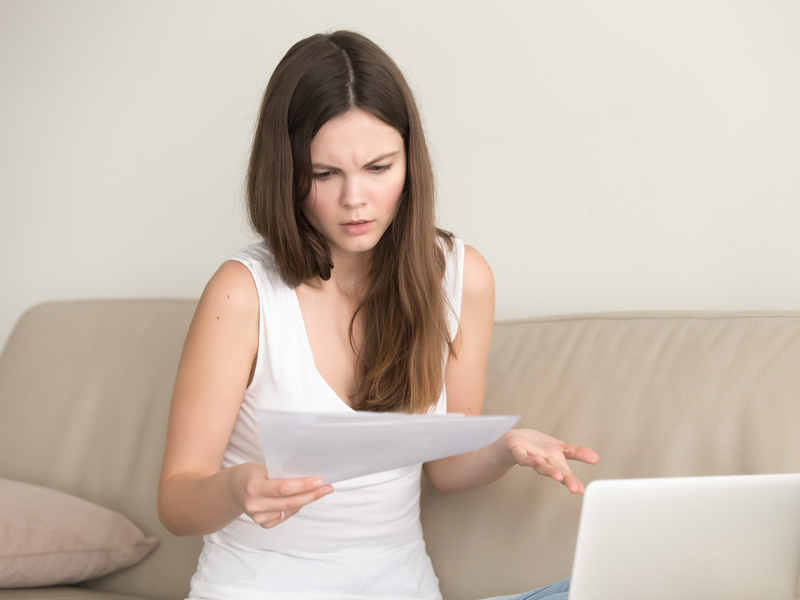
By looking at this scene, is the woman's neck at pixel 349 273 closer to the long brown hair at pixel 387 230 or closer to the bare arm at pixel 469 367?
the long brown hair at pixel 387 230

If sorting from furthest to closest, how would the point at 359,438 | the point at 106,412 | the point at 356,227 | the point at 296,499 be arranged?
the point at 106,412 < the point at 356,227 < the point at 296,499 < the point at 359,438

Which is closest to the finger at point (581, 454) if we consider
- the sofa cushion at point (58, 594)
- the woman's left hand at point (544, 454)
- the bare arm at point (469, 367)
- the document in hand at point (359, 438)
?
the woman's left hand at point (544, 454)

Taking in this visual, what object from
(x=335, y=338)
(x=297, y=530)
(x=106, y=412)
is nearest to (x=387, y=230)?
(x=335, y=338)

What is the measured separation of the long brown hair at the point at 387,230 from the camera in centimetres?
104

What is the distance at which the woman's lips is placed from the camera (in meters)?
1.08

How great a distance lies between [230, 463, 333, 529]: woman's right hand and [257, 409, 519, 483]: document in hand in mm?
11

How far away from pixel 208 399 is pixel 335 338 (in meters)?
0.25

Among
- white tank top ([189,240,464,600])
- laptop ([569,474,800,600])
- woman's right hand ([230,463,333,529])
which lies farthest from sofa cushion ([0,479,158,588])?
laptop ([569,474,800,600])

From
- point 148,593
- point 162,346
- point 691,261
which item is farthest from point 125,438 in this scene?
point 691,261

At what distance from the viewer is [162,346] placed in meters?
1.64

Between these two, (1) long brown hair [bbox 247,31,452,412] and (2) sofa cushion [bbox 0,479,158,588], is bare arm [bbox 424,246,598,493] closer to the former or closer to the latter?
(1) long brown hair [bbox 247,31,452,412]

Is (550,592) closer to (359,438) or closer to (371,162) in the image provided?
(359,438)

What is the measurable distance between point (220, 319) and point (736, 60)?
44.3 inches

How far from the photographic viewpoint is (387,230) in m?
1.25
